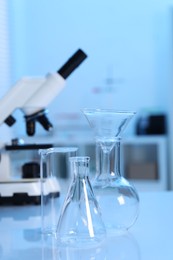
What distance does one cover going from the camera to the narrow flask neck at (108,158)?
83 cm

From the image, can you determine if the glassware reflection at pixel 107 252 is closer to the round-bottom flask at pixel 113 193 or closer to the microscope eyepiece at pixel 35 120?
the round-bottom flask at pixel 113 193

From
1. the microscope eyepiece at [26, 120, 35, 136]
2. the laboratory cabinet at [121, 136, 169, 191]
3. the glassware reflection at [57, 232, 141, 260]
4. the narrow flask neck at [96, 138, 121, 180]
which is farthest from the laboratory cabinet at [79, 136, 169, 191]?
the glassware reflection at [57, 232, 141, 260]

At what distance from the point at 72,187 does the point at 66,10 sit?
318cm

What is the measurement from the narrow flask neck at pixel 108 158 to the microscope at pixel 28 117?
272 millimetres

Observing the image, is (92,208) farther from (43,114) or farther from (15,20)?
(15,20)

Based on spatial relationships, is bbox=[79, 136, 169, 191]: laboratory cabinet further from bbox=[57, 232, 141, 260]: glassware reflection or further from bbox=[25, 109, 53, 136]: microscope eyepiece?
bbox=[57, 232, 141, 260]: glassware reflection

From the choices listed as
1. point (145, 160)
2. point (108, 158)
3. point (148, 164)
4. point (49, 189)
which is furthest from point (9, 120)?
point (145, 160)

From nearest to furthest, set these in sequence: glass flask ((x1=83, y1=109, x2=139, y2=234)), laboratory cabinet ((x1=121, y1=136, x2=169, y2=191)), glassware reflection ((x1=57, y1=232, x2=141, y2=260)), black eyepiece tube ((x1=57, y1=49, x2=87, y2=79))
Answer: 1. glassware reflection ((x1=57, y1=232, x2=141, y2=260))
2. glass flask ((x1=83, y1=109, x2=139, y2=234))
3. black eyepiece tube ((x1=57, y1=49, x2=87, y2=79))
4. laboratory cabinet ((x1=121, y1=136, x2=169, y2=191))

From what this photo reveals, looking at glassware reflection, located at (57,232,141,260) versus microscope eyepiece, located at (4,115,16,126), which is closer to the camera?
glassware reflection, located at (57,232,141,260)

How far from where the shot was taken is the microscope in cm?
109

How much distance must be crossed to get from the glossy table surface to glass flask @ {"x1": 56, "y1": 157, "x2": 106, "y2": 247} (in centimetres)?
2

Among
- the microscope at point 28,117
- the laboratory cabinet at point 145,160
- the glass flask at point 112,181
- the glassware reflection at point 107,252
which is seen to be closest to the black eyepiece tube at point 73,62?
the microscope at point 28,117

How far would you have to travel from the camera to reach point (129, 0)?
3576 millimetres

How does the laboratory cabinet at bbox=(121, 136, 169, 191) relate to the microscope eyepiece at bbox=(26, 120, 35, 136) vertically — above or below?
below
